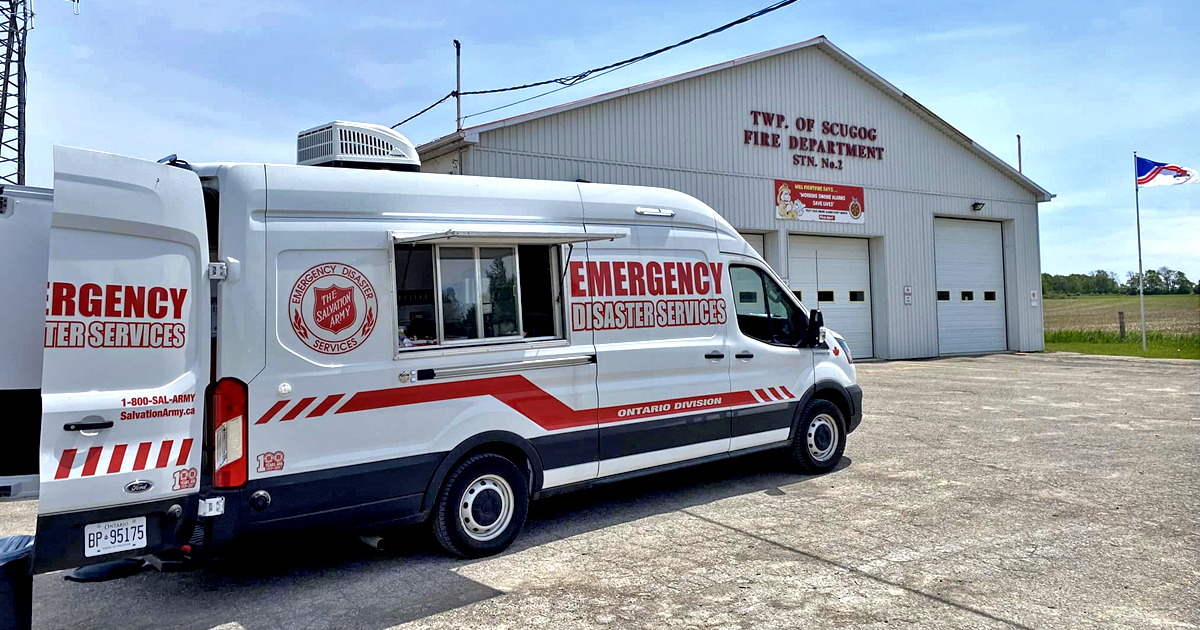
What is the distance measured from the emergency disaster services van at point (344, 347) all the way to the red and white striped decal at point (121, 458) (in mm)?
12

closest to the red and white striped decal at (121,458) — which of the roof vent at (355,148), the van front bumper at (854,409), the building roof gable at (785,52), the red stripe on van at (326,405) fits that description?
the red stripe on van at (326,405)

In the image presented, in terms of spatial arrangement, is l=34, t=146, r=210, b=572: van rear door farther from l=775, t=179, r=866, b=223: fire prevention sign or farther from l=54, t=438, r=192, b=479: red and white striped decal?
l=775, t=179, r=866, b=223: fire prevention sign

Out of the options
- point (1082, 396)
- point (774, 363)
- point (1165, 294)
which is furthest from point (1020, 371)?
point (1165, 294)

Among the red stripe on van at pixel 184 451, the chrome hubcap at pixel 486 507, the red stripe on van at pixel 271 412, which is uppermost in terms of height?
the red stripe on van at pixel 271 412

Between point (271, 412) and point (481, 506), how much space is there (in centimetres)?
149

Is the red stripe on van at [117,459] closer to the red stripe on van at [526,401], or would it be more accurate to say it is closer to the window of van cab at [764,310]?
the red stripe on van at [526,401]

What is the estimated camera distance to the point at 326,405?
489 cm

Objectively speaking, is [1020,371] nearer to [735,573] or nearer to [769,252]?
[769,252]

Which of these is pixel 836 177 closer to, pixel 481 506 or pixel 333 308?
pixel 481 506

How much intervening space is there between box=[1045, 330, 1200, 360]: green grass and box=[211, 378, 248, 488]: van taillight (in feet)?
71.4

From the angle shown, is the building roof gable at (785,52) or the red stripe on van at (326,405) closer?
the red stripe on van at (326,405)

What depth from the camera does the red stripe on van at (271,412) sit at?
4648 millimetres

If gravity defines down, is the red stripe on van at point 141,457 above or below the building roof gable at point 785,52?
below

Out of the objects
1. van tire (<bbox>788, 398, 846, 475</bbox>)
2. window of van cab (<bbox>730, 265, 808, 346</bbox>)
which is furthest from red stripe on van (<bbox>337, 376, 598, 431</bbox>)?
van tire (<bbox>788, 398, 846, 475</bbox>)
